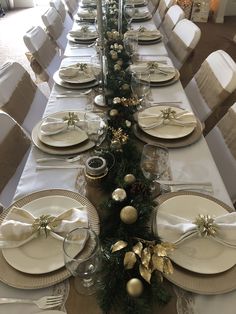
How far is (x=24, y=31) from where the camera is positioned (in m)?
4.75

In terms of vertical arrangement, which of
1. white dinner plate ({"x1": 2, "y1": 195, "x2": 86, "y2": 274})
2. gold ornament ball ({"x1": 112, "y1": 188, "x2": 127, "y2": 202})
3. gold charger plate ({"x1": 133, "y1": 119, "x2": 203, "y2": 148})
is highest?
gold ornament ball ({"x1": 112, "y1": 188, "x2": 127, "y2": 202})

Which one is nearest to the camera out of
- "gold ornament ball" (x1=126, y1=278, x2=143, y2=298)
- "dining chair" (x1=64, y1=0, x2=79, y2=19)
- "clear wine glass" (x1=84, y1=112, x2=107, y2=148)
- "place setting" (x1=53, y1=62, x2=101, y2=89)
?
"gold ornament ball" (x1=126, y1=278, x2=143, y2=298)

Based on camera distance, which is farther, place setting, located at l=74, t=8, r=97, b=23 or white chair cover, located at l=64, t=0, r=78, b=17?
white chair cover, located at l=64, t=0, r=78, b=17

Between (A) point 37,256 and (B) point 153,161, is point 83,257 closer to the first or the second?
(A) point 37,256

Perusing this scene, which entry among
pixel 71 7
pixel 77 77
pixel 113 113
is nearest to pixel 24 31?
pixel 71 7

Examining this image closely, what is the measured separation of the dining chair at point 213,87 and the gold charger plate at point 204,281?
919 mm

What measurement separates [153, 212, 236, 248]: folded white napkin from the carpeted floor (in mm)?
2838

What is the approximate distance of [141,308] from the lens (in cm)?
53

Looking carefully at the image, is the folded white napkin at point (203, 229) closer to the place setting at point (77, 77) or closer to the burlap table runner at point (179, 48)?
the place setting at point (77, 77)

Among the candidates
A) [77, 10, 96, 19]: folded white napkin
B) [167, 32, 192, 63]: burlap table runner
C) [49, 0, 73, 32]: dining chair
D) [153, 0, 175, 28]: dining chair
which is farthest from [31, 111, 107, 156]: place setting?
[153, 0, 175, 28]: dining chair

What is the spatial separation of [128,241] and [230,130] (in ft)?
2.48

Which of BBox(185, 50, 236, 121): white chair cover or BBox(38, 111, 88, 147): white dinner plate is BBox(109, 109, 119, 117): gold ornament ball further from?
BBox(185, 50, 236, 121): white chair cover

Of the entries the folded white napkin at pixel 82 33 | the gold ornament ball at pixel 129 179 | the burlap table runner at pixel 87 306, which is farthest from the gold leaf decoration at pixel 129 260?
the folded white napkin at pixel 82 33

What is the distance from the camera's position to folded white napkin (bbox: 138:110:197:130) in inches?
42.9
